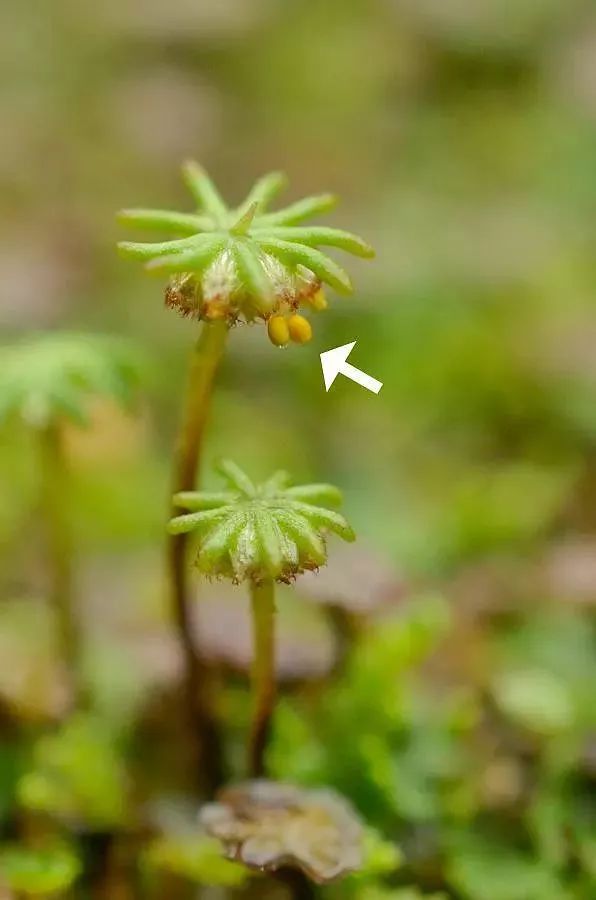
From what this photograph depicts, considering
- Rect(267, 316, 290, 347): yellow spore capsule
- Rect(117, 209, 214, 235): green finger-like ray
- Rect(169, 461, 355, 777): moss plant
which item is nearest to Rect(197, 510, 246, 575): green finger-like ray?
Rect(169, 461, 355, 777): moss plant

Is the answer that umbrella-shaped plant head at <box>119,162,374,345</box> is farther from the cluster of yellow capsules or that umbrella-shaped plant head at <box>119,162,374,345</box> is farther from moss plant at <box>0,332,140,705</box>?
moss plant at <box>0,332,140,705</box>

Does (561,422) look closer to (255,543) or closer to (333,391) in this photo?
(333,391)

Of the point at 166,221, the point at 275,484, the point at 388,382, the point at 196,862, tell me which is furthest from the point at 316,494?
the point at 388,382

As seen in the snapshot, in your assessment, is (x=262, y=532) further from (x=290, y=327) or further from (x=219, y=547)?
(x=290, y=327)

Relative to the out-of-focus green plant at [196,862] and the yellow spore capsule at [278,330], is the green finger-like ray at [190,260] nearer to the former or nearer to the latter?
the yellow spore capsule at [278,330]

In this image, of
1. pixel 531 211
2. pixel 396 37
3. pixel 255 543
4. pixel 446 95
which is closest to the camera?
pixel 255 543

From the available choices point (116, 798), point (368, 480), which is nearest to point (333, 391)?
point (368, 480)
